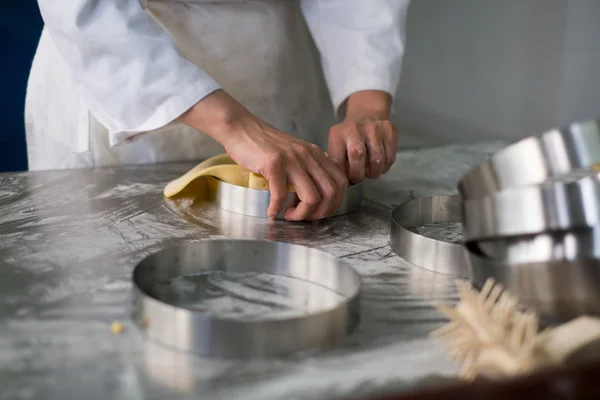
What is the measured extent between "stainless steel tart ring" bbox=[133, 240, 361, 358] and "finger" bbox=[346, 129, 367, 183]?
12.8 inches

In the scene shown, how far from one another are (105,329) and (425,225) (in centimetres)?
50

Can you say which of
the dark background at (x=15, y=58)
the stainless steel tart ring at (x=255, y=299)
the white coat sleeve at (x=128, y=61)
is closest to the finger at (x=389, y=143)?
the white coat sleeve at (x=128, y=61)

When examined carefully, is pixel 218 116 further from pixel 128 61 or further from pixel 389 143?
pixel 389 143

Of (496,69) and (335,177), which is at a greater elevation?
(496,69)

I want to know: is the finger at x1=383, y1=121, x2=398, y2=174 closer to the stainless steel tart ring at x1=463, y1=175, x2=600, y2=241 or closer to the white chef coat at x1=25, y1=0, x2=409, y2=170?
the white chef coat at x1=25, y1=0, x2=409, y2=170

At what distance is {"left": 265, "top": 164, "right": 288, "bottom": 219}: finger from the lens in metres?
0.91

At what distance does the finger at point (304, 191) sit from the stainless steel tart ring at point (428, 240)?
0.12 m

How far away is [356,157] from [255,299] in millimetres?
408

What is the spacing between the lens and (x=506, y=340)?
1.62ft

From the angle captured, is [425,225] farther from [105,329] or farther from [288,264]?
[105,329]

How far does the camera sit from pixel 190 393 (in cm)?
49

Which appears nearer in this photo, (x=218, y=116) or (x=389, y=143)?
(x=218, y=116)

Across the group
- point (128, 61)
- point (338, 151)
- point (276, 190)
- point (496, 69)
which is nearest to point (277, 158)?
point (276, 190)

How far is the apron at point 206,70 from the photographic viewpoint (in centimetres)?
125
